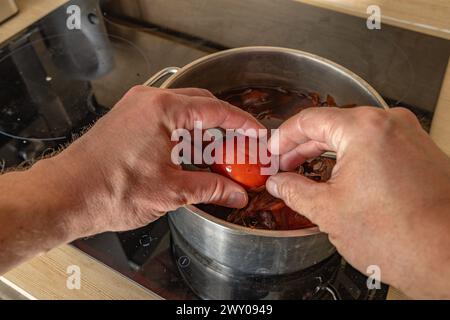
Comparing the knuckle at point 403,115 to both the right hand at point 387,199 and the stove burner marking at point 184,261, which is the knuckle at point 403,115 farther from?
the stove burner marking at point 184,261

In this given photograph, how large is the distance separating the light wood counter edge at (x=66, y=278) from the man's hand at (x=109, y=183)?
0.35 ft

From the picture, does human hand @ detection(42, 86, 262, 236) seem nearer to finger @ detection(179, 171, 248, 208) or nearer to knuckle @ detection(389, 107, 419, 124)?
finger @ detection(179, 171, 248, 208)

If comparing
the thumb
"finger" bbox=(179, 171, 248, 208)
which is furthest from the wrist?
the thumb

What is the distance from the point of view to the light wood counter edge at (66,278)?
0.57m

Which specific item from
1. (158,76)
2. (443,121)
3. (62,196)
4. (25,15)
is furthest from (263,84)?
(25,15)

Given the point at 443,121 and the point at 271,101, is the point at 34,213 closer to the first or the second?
the point at 271,101

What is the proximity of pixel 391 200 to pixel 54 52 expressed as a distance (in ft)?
2.54

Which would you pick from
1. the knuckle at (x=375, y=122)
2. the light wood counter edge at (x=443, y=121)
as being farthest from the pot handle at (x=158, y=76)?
the light wood counter edge at (x=443, y=121)

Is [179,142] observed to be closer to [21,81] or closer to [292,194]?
[292,194]

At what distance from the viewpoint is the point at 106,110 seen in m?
0.78

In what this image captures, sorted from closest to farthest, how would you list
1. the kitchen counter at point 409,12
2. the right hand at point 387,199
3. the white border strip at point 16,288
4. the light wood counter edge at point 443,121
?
the right hand at point 387,199
the white border strip at point 16,288
the light wood counter edge at point 443,121
the kitchen counter at point 409,12

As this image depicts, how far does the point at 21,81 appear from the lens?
845 millimetres

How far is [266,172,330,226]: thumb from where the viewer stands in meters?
0.43

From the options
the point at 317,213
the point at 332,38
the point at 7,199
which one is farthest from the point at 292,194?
the point at 332,38
